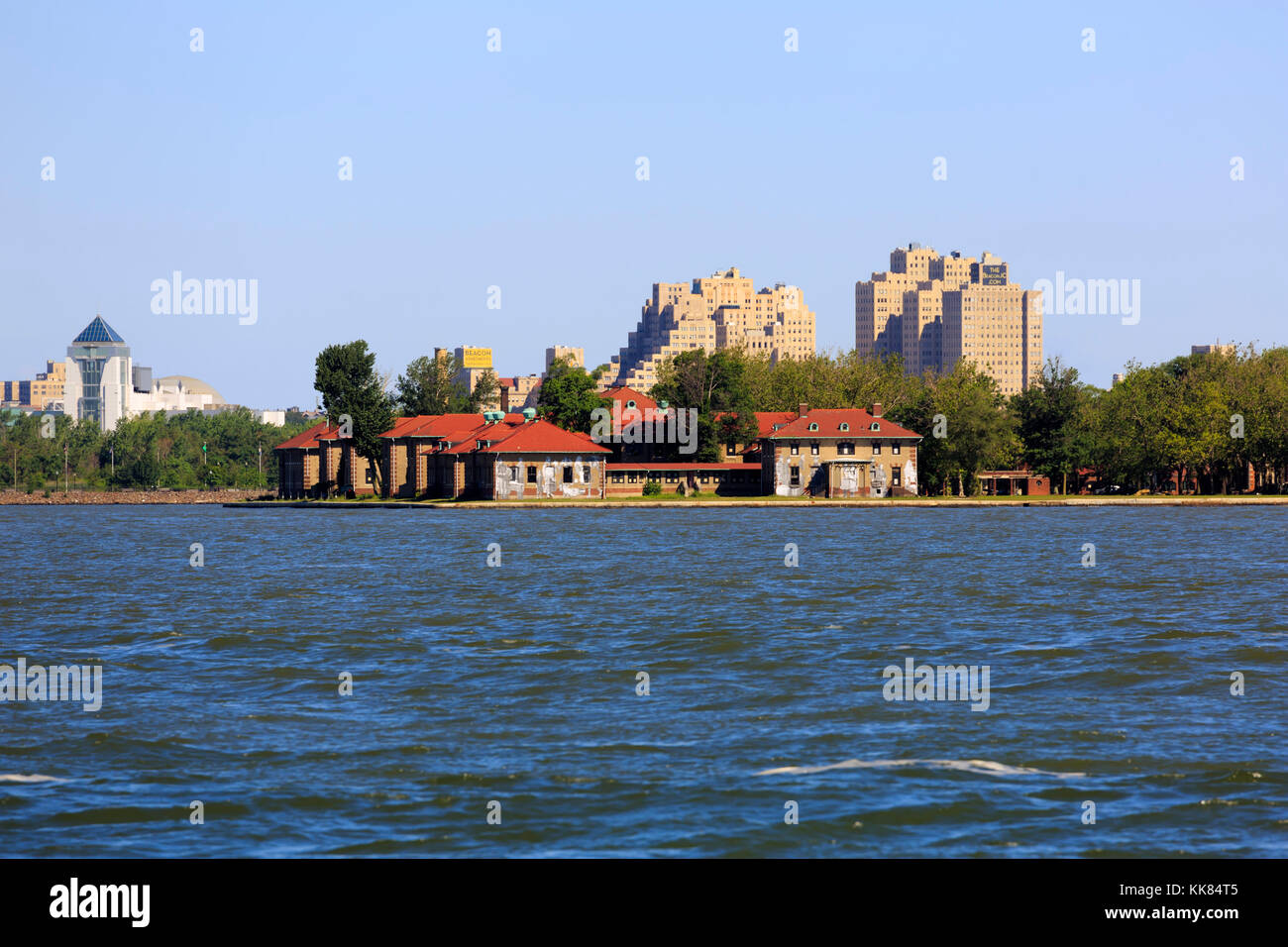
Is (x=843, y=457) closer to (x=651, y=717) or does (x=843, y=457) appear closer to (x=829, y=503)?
(x=829, y=503)

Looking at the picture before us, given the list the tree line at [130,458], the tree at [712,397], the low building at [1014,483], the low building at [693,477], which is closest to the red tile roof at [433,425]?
the low building at [693,477]

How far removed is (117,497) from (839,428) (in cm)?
10343

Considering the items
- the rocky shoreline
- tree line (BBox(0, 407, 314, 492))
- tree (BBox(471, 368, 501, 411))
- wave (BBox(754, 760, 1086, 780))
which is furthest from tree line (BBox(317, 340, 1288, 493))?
wave (BBox(754, 760, 1086, 780))

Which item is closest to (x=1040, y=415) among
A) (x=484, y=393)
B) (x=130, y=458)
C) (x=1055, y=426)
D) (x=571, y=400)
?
(x=1055, y=426)

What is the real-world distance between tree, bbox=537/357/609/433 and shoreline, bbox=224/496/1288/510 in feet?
41.1

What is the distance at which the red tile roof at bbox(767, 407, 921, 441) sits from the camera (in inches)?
4294

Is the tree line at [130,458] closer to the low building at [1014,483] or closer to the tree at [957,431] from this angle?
the tree at [957,431]

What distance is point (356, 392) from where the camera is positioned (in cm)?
11731

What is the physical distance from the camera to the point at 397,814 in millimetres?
13344

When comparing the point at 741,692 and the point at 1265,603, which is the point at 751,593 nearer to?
the point at 1265,603
